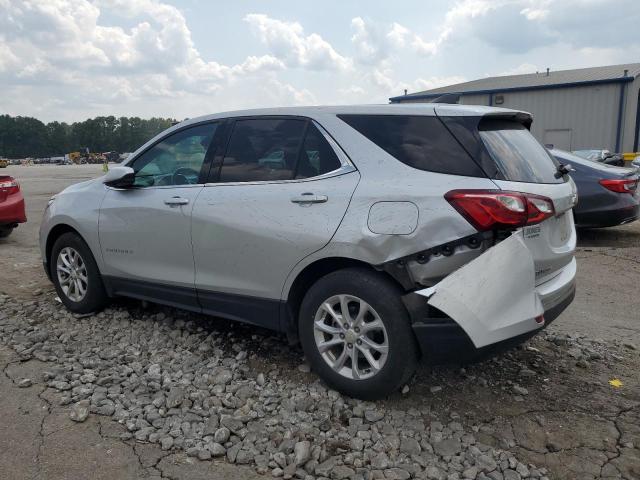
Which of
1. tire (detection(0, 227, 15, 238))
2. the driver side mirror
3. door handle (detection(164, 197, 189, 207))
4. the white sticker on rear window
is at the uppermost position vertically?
the driver side mirror

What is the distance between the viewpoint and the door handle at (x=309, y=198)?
337 cm

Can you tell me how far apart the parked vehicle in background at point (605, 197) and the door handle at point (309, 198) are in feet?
18.4

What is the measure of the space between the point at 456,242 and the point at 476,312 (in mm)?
384

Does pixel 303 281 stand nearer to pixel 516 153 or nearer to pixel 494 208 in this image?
pixel 494 208

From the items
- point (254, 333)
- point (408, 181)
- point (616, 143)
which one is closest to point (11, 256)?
point (254, 333)

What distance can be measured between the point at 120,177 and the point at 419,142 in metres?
2.48

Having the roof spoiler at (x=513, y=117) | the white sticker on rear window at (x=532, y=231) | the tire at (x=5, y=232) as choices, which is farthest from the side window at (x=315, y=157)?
the tire at (x=5, y=232)

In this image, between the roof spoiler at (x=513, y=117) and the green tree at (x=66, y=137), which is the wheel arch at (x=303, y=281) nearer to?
the roof spoiler at (x=513, y=117)

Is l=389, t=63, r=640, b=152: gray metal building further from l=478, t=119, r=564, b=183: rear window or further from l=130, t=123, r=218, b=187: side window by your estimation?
l=478, t=119, r=564, b=183: rear window

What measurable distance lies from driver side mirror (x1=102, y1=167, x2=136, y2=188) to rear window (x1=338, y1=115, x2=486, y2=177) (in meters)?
1.97

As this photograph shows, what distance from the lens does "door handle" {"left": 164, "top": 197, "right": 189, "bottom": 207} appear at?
4051mm

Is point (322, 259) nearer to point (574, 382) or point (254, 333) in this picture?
point (254, 333)

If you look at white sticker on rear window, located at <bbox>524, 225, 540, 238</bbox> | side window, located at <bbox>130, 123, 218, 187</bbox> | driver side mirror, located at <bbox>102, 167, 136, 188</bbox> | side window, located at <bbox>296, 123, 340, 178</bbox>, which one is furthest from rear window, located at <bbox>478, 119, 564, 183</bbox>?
driver side mirror, located at <bbox>102, 167, 136, 188</bbox>

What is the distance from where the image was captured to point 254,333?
4.44m
